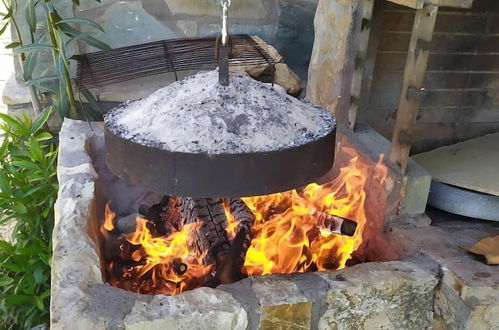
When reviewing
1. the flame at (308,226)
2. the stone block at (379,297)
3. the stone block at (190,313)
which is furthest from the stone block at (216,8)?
the stone block at (190,313)

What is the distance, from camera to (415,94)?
2.06m

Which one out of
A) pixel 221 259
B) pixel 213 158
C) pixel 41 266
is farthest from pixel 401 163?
pixel 41 266

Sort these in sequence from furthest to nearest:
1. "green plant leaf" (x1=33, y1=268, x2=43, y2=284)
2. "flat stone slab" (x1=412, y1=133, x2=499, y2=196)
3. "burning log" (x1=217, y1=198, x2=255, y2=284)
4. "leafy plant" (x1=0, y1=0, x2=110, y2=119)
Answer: "leafy plant" (x1=0, y1=0, x2=110, y2=119)
"green plant leaf" (x1=33, y1=268, x2=43, y2=284)
"flat stone slab" (x1=412, y1=133, x2=499, y2=196)
"burning log" (x1=217, y1=198, x2=255, y2=284)

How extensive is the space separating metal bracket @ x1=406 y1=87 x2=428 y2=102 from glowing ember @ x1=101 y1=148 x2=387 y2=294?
1.12ft

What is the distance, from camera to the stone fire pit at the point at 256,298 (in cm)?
157

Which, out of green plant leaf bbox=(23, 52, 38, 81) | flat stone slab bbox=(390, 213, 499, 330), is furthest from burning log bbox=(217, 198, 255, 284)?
green plant leaf bbox=(23, 52, 38, 81)

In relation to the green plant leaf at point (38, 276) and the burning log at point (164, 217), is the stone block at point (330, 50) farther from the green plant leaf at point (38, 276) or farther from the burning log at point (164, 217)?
the green plant leaf at point (38, 276)

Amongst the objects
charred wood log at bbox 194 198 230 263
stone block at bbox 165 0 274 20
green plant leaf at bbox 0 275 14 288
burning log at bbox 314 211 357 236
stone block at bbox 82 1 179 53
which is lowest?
green plant leaf at bbox 0 275 14 288

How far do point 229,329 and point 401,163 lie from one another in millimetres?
1010

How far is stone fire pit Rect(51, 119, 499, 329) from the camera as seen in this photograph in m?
1.57

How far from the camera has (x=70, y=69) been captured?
354 centimetres

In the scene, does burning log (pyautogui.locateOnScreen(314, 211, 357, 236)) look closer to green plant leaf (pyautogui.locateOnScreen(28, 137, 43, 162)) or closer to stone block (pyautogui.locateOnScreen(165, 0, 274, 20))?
green plant leaf (pyautogui.locateOnScreen(28, 137, 43, 162))

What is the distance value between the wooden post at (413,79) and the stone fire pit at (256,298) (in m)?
0.37

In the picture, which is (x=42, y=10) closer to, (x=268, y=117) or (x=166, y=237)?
(x=166, y=237)
